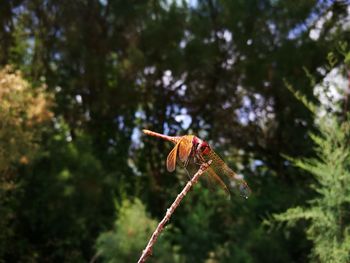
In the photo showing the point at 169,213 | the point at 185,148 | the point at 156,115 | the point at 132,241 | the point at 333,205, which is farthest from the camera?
the point at 156,115

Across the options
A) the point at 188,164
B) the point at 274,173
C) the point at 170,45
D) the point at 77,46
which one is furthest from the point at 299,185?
the point at 188,164

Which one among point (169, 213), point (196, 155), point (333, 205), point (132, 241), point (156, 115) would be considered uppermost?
point (156, 115)

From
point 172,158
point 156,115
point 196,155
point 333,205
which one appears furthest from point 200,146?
point 156,115

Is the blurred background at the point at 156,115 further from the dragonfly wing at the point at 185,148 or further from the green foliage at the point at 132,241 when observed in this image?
the dragonfly wing at the point at 185,148

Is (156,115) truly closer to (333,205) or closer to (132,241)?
(132,241)

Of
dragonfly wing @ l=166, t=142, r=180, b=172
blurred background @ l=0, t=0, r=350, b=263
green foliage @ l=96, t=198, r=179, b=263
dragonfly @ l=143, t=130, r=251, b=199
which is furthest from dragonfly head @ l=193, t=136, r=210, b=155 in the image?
blurred background @ l=0, t=0, r=350, b=263

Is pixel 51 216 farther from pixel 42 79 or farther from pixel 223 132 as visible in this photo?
pixel 223 132
